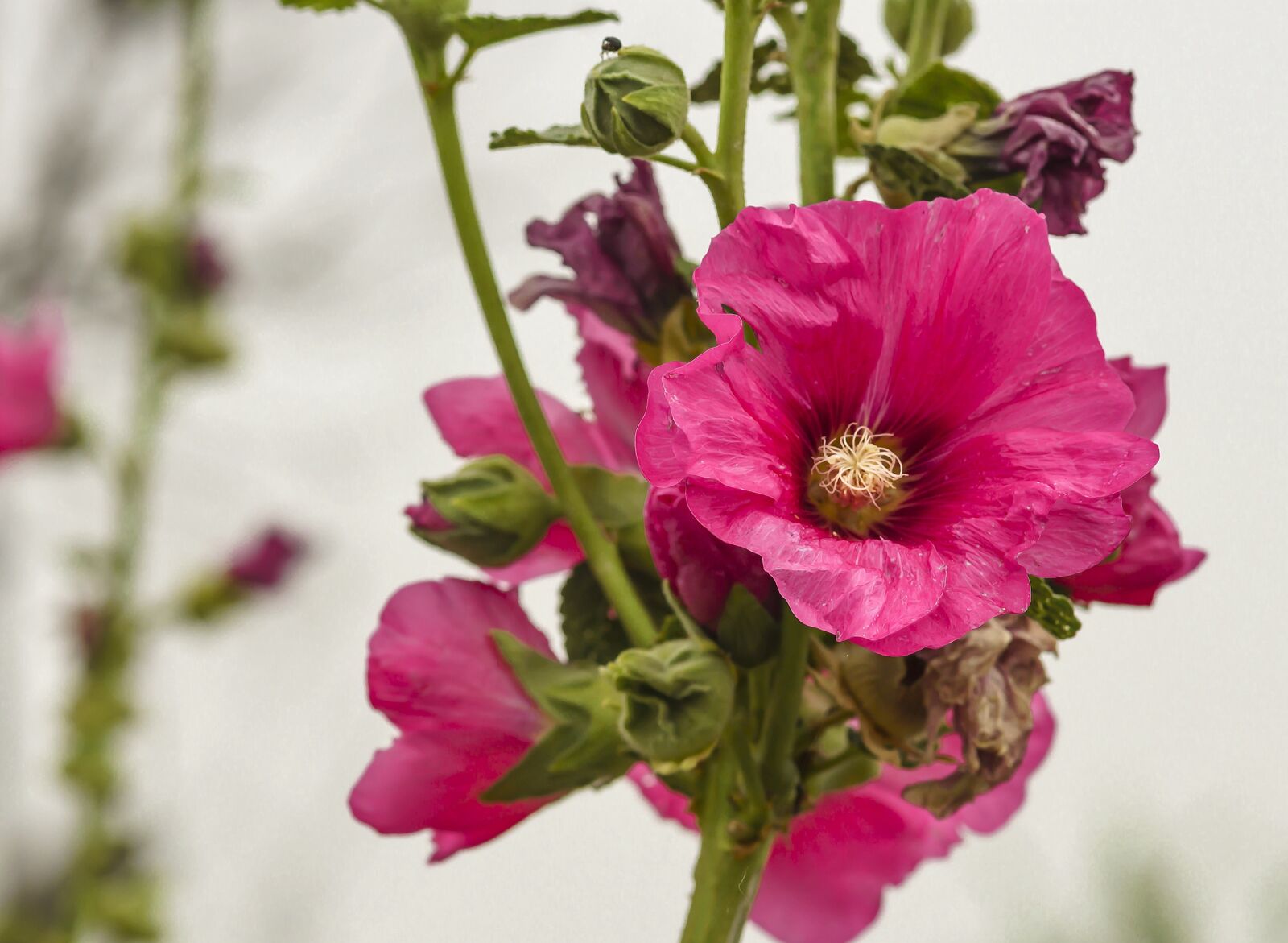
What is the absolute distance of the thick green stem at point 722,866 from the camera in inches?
12.2

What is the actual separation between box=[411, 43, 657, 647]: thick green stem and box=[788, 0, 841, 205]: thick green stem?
3.3 inches

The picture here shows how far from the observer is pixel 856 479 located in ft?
0.93

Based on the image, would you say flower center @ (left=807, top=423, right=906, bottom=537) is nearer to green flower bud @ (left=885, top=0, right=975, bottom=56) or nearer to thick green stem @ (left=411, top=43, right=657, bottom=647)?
thick green stem @ (left=411, top=43, right=657, bottom=647)

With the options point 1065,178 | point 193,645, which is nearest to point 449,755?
point 1065,178

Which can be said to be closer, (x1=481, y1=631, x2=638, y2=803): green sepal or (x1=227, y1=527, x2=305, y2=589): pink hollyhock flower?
(x1=481, y1=631, x2=638, y2=803): green sepal

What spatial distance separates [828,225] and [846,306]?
0.02 m

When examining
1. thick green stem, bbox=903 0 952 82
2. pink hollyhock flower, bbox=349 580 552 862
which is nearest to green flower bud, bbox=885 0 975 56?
thick green stem, bbox=903 0 952 82

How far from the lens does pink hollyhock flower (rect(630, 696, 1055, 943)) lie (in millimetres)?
372

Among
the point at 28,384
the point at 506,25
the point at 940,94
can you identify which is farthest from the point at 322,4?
the point at 28,384

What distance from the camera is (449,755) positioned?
0.33 metres

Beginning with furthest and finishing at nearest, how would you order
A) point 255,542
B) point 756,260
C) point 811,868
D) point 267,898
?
point 267,898, point 255,542, point 811,868, point 756,260

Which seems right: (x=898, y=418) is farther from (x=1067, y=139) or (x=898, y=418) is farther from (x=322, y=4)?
(x=322, y=4)

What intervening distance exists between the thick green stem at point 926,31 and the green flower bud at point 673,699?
19cm

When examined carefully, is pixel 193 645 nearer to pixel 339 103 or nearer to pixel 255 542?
pixel 255 542
